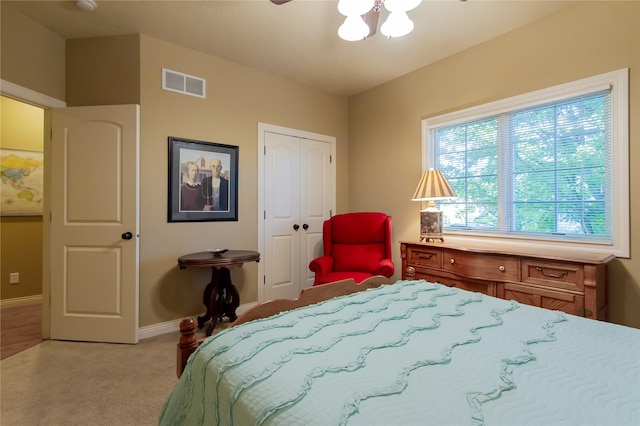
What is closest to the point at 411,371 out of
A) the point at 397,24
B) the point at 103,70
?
the point at 397,24

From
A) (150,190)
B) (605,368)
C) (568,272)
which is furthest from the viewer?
(150,190)

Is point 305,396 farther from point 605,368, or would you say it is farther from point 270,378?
point 605,368

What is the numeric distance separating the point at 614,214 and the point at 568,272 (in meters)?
0.66

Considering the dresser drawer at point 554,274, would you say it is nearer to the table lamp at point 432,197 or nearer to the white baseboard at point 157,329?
the table lamp at point 432,197

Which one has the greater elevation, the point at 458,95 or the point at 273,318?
the point at 458,95

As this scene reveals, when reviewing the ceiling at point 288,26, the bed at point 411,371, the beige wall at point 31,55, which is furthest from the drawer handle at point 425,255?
the beige wall at point 31,55

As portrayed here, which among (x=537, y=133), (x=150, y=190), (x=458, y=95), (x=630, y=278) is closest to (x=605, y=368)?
(x=630, y=278)

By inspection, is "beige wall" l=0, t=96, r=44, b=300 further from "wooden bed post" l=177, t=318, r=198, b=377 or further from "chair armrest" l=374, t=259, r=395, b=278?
"chair armrest" l=374, t=259, r=395, b=278

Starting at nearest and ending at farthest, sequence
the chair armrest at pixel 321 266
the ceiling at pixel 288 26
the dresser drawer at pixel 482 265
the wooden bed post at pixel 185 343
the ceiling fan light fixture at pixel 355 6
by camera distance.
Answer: the wooden bed post at pixel 185 343, the ceiling fan light fixture at pixel 355 6, the dresser drawer at pixel 482 265, the ceiling at pixel 288 26, the chair armrest at pixel 321 266

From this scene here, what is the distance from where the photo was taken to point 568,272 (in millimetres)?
1991

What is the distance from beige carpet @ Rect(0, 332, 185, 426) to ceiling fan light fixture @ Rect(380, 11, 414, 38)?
8.77 ft

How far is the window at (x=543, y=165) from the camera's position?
2.22m

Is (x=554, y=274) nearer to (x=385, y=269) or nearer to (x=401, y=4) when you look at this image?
(x=385, y=269)

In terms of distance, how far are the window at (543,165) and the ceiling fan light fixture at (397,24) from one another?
1431 mm
